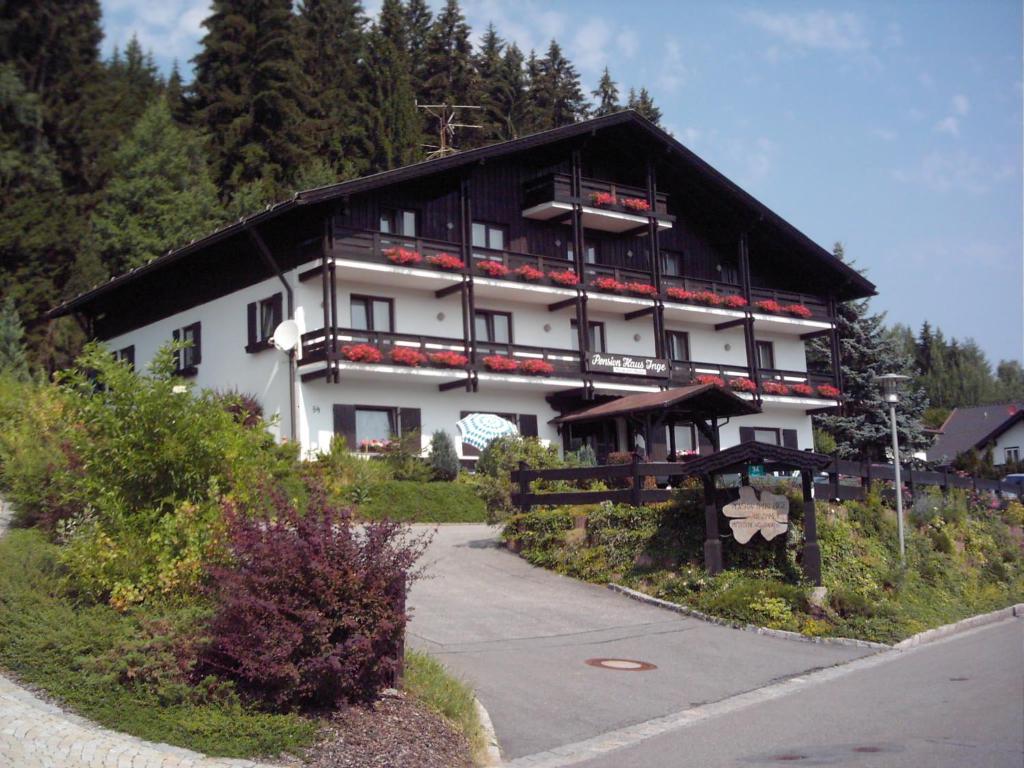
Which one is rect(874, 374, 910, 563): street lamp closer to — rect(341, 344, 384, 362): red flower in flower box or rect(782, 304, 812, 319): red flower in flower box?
rect(341, 344, 384, 362): red flower in flower box

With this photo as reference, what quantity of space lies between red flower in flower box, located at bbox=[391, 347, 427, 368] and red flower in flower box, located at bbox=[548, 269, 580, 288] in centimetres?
588

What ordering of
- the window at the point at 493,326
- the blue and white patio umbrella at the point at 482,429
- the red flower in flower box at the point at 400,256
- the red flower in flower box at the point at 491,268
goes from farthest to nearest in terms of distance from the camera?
the window at the point at 493,326 < the red flower in flower box at the point at 491,268 < the red flower in flower box at the point at 400,256 < the blue and white patio umbrella at the point at 482,429

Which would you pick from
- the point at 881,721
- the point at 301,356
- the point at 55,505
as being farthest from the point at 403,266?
the point at 881,721

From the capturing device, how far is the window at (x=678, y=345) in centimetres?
3988

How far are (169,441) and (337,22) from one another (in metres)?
53.0

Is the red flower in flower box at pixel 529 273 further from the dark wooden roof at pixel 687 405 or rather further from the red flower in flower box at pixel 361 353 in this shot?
the dark wooden roof at pixel 687 405

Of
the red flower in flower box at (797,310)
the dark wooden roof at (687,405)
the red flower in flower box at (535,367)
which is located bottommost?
the dark wooden roof at (687,405)

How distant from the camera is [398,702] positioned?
Answer: 10.1 metres

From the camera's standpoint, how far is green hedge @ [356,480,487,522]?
26.1 m

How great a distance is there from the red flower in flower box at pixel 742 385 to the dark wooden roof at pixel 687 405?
12333 mm

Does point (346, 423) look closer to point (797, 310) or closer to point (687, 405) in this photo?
point (687, 405)

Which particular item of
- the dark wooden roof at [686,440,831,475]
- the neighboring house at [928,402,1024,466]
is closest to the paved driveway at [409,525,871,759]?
the dark wooden roof at [686,440,831,475]

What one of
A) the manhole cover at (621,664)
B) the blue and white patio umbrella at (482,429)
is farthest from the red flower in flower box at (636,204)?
the manhole cover at (621,664)

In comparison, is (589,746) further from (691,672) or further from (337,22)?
(337,22)
